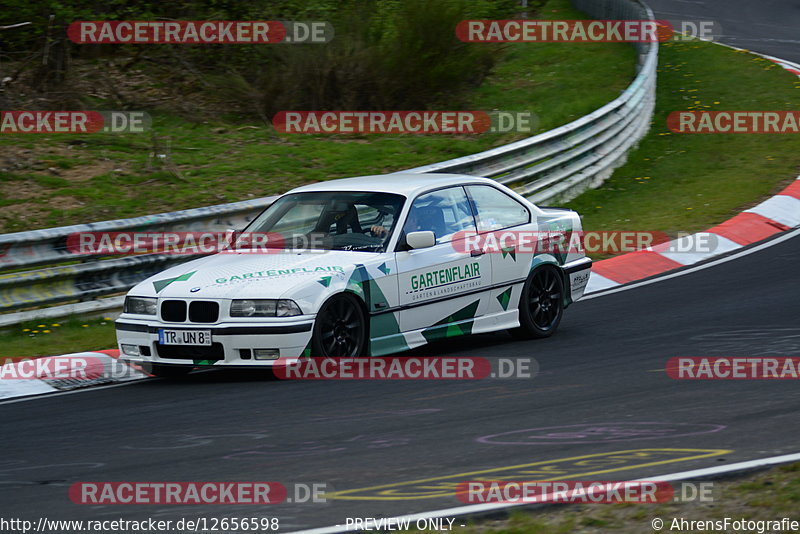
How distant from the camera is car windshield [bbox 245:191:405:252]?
8.60 meters

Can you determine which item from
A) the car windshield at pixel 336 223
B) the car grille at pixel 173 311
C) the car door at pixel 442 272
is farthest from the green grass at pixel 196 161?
the car door at pixel 442 272

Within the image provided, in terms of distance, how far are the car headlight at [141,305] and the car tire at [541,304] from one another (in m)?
3.15

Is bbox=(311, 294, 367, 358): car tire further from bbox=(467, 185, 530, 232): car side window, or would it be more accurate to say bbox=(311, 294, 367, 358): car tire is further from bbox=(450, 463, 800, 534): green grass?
bbox=(450, 463, 800, 534): green grass

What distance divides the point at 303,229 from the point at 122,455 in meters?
3.15

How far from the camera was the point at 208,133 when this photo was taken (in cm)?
1653

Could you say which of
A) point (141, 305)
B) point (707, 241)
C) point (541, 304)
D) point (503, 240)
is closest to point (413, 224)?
point (503, 240)

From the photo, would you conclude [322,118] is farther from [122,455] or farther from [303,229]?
[122,455]

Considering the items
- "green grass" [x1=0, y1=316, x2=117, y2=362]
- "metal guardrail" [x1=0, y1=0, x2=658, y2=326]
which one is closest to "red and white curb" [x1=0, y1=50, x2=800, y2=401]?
"green grass" [x1=0, y1=316, x2=117, y2=362]

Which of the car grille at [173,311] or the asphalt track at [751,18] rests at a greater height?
the asphalt track at [751,18]

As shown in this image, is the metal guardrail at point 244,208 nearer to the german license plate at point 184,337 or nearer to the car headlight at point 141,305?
the car headlight at point 141,305

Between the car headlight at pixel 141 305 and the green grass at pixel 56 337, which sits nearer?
the car headlight at pixel 141 305

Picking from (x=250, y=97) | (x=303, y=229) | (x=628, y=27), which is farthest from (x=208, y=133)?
(x=628, y=27)

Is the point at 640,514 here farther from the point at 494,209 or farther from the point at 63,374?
the point at 63,374

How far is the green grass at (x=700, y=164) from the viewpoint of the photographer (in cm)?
1448
